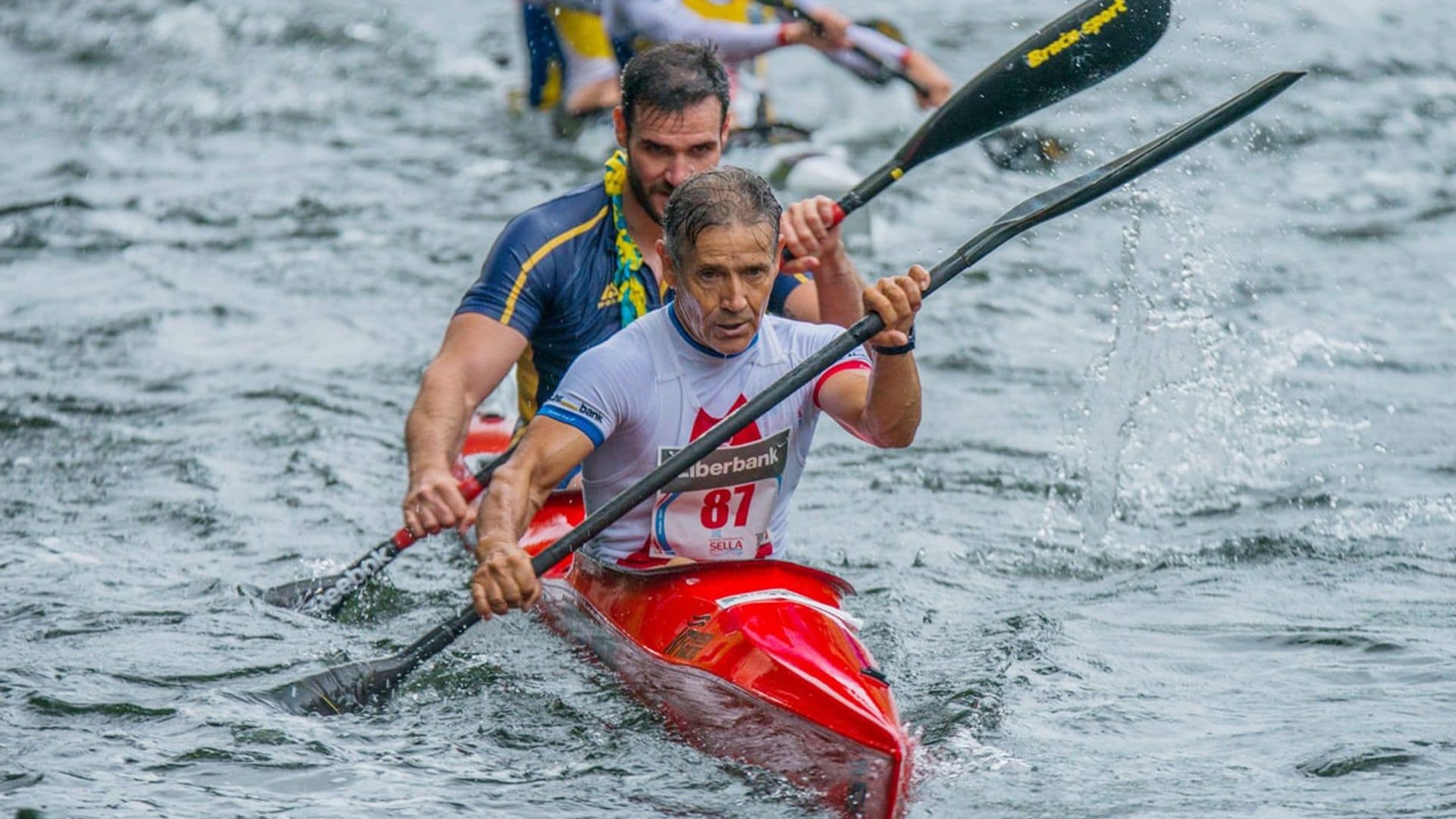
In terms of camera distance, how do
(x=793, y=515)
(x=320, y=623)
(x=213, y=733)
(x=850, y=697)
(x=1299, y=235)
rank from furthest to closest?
(x=1299, y=235) → (x=793, y=515) → (x=320, y=623) → (x=213, y=733) → (x=850, y=697)

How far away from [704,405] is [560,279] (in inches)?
36.0

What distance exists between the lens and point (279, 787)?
4.30 metres

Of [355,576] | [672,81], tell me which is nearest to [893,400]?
[672,81]

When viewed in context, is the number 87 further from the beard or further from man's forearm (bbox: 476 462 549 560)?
the beard

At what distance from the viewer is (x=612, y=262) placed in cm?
524

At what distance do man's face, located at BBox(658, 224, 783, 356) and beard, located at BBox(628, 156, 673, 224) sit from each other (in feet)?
2.31

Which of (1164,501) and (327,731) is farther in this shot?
(1164,501)

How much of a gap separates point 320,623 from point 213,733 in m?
0.99

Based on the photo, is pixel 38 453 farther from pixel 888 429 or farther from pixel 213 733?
pixel 888 429

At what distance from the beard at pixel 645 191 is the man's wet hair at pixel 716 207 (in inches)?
28.6

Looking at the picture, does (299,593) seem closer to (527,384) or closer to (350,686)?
(527,384)

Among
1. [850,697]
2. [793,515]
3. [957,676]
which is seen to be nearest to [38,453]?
[793,515]

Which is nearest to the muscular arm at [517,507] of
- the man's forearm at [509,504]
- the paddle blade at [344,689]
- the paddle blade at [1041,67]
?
the man's forearm at [509,504]

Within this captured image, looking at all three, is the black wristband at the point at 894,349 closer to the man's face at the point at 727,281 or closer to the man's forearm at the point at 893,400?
the man's forearm at the point at 893,400
